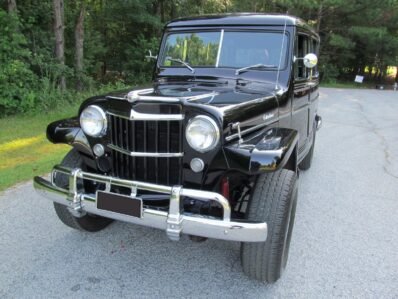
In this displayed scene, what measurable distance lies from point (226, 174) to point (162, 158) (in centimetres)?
45

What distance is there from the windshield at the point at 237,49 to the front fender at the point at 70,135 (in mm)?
1336

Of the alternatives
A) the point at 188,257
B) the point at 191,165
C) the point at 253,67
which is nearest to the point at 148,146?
the point at 191,165

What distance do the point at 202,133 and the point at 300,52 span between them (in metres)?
1.94

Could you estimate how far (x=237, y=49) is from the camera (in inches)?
138

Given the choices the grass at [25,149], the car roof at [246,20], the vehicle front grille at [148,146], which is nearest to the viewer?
the vehicle front grille at [148,146]

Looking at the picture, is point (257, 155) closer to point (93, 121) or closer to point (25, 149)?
point (93, 121)

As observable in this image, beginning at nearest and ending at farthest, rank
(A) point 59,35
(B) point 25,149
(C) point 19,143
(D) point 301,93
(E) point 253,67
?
(E) point 253,67 → (D) point 301,93 → (B) point 25,149 → (C) point 19,143 → (A) point 59,35

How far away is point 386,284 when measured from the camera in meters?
2.75

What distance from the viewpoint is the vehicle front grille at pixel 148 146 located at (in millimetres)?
2486

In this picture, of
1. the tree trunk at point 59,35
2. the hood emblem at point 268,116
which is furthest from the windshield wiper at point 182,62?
the tree trunk at point 59,35

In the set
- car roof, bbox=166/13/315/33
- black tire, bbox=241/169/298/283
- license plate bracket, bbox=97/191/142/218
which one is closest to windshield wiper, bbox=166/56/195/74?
car roof, bbox=166/13/315/33

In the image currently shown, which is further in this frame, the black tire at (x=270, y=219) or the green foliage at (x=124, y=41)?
the green foliage at (x=124, y=41)

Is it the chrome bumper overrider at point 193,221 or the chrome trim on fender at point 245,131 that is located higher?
the chrome trim on fender at point 245,131

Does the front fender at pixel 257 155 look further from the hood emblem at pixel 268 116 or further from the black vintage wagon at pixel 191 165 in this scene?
the hood emblem at pixel 268 116
